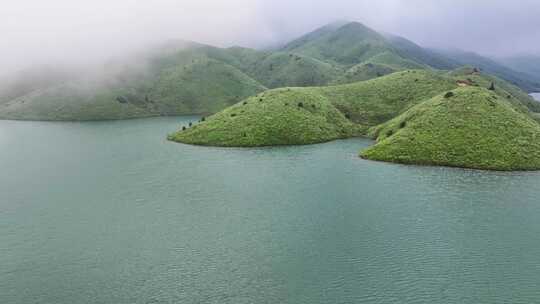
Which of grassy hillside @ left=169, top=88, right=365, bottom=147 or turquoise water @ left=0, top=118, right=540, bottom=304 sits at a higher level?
grassy hillside @ left=169, top=88, right=365, bottom=147

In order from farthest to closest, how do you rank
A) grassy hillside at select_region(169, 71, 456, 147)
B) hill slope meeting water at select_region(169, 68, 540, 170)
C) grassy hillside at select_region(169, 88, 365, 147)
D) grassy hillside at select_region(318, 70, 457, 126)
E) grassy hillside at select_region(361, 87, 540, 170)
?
grassy hillside at select_region(318, 70, 457, 126)
grassy hillside at select_region(169, 71, 456, 147)
grassy hillside at select_region(169, 88, 365, 147)
hill slope meeting water at select_region(169, 68, 540, 170)
grassy hillside at select_region(361, 87, 540, 170)

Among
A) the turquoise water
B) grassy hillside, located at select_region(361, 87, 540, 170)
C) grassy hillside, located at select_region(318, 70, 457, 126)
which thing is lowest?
the turquoise water

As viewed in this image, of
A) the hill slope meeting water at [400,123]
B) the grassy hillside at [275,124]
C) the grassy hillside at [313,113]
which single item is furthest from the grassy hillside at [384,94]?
the grassy hillside at [275,124]

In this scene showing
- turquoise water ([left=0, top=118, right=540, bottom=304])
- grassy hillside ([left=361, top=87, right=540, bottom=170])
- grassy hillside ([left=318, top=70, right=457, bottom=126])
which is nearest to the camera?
turquoise water ([left=0, top=118, right=540, bottom=304])

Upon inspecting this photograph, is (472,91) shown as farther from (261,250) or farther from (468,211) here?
(261,250)

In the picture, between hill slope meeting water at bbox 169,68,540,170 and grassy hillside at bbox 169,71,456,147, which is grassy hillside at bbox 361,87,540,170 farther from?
grassy hillside at bbox 169,71,456,147

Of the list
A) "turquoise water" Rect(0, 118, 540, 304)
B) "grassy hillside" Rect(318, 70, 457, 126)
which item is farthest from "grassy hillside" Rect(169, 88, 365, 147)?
"turquoise water" Rect(0, 118, 540, 304)

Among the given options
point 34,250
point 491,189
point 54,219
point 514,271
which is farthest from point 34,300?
point 491,189
